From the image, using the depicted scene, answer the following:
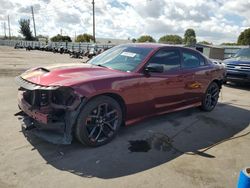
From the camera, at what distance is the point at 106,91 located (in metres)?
3.89

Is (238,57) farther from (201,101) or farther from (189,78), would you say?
(189,78)

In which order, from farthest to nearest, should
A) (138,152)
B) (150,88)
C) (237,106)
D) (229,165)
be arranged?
(237,106) < (150,88) < (138,152) < (229,165)

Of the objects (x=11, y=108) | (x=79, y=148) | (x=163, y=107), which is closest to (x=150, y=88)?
(x=163, y=107)

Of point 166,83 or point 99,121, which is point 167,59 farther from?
point 99,121

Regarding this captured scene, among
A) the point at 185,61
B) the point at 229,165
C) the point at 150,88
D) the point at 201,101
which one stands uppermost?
the point at 185,61

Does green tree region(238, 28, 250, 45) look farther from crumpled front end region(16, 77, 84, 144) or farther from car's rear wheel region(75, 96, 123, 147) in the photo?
crumpled front end region(16, 77, 84, 144)

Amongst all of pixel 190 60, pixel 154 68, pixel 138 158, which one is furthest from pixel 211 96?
pixel 138 158

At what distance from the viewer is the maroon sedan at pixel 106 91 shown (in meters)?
3.64

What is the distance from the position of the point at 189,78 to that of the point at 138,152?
7.50 feet

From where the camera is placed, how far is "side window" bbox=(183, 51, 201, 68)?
556cm

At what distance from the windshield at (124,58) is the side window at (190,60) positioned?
104cm

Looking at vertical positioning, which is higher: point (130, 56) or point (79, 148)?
point (130, 56)

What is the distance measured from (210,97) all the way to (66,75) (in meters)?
3.99

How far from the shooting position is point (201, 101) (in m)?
6.22
